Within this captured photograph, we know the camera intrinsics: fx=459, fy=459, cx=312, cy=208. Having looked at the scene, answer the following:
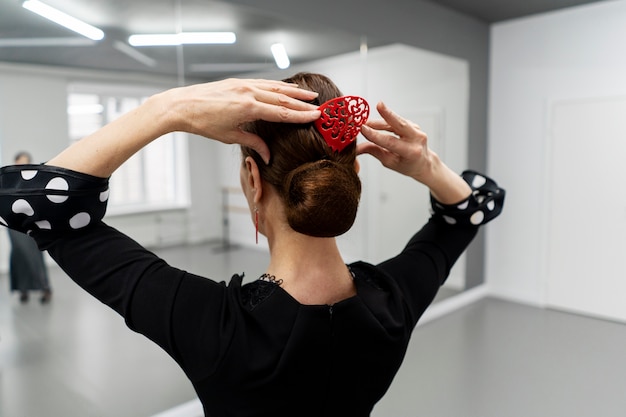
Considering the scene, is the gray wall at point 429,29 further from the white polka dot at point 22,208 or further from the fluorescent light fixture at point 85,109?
the white polka dot at point 22,208

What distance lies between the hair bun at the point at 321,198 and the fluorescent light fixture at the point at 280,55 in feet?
7.06

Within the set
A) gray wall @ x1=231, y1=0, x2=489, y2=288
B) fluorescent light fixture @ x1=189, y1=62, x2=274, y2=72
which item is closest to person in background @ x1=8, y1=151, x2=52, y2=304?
fluorescent light fixture @ x1=189, y1=62, x2=274, y2=72

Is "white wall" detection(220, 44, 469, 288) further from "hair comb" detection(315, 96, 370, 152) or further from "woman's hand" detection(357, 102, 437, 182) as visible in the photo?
"hair comb" detection(315, 96, 370, 152)

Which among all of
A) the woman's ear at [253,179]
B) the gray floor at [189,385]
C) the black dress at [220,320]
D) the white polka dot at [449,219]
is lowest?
the gray floor at [189,385]

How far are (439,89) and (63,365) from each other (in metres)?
3.65

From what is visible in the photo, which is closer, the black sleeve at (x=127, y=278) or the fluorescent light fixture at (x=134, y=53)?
the black sleeve at (x=127, y=278)

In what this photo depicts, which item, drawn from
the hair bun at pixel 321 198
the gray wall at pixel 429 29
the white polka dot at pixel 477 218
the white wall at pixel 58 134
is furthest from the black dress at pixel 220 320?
the gray wall at pixel 429 29

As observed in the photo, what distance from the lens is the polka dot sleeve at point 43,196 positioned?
620 millimetres

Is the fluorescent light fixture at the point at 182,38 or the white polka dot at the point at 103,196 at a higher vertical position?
the fluorescent light fixture at the point at 182,38

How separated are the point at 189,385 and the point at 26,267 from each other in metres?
1.12

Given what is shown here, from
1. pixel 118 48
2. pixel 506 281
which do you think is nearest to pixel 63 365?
pixel 118 48

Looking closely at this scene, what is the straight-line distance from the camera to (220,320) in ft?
2.23

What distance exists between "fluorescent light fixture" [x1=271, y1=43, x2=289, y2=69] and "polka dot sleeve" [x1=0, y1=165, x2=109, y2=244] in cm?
225

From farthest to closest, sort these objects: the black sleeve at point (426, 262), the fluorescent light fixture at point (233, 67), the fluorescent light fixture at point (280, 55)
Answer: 1. the fluorescent light fixture at point (280, 55)
2. the fluorescent light fixture at point (233, 67)
3. the black sleeve at point (426, 262)
